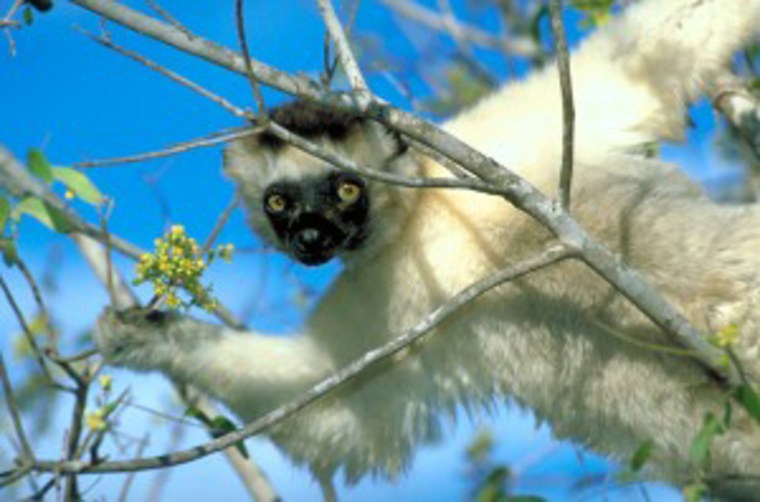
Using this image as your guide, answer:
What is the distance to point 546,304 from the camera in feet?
14.1

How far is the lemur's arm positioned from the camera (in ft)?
16.5

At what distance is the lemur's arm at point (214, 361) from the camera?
5.04 meters

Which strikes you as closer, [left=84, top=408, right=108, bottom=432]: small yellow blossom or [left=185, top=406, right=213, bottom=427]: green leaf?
[left=84, top=408, right=108, bottom=432]: small yellow blossom

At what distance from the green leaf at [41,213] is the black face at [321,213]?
1.67 metres

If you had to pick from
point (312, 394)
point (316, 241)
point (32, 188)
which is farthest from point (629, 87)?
point (32, 188)

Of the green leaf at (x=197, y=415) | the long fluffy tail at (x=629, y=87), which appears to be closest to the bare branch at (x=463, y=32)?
the long fluffy tail at (x=629, y=87)

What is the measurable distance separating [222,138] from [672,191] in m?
2.29

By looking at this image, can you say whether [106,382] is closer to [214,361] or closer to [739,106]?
[214,361]

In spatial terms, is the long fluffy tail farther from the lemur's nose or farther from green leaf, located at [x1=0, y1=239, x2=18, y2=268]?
green leaf, located at [x1=0, y1=239, x2=18, y2=268]

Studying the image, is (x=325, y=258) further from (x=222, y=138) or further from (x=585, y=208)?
(x=222, y=138)

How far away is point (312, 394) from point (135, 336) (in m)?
2.24

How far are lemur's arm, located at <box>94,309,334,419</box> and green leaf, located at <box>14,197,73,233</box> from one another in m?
1.85

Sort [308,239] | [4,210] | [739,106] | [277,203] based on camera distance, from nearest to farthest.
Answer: [4,210]
[739,106]
[308,239]
[277,203]

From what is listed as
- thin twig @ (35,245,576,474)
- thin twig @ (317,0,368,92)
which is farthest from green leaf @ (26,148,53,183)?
thin twig @ (317,0,368,92)
